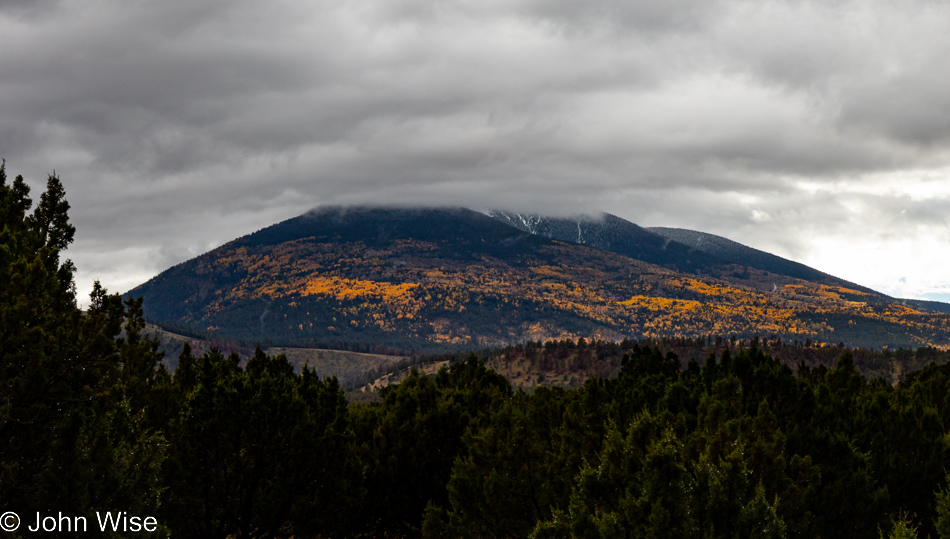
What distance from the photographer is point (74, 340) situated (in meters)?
19.3

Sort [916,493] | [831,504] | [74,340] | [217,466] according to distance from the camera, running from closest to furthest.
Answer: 1. [74,340]
2. [831,504]
3. [217,466]
4. [916,493]

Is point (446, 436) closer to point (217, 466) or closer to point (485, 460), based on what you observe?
point (485, 460)

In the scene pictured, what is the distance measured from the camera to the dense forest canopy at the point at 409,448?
19.2m

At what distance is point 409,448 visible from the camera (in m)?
43.0

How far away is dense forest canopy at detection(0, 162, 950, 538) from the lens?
19.2 meters

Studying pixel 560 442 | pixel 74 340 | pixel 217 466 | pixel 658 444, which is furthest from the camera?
pixel 560 442

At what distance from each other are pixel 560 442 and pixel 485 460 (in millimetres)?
3507

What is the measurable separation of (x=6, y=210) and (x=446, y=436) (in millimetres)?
26974

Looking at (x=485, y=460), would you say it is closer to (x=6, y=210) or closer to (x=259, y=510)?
(x=259, y=510)

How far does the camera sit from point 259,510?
106ft

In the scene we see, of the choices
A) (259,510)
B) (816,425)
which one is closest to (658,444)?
(816,425)

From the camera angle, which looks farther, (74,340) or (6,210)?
(6,210)

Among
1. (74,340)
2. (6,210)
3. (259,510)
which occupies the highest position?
(6,210)

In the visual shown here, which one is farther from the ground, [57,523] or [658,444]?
[658,444]
